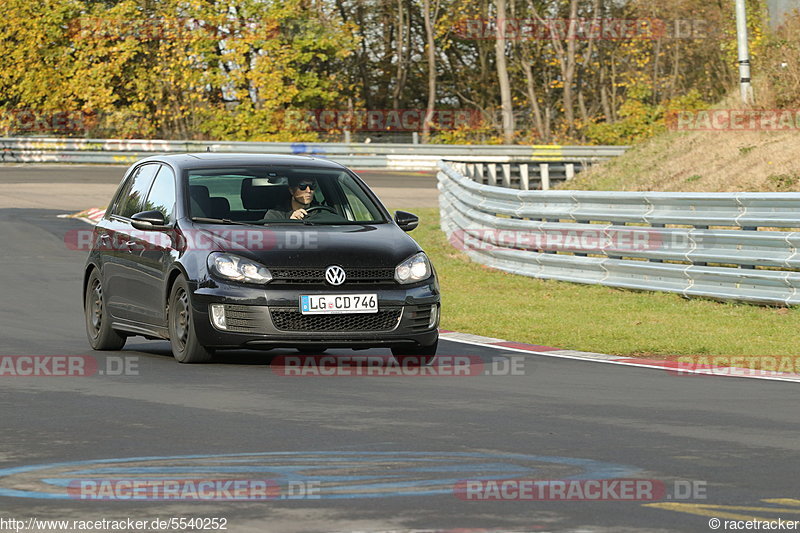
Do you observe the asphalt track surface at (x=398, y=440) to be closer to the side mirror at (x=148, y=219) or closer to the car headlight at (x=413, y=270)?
the car headlight at (x=413, y=270)

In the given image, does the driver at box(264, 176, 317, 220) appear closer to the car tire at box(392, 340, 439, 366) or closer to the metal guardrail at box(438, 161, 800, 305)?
the car tire at box(392, 340, 439, 366)

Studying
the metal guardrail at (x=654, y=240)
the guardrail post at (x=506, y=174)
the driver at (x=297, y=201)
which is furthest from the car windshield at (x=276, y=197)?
the guardrail post at (x=506, y=174)

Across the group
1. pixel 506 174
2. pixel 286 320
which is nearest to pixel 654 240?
pixel 286 320

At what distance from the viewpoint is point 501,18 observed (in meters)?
56.5

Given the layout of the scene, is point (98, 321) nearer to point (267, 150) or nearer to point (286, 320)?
point (286, 320)

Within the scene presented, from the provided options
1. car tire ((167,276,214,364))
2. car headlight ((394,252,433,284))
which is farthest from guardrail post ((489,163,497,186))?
car tire ((167,276,214,364))

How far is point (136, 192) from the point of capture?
43.6ft

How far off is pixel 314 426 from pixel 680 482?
2.41 m

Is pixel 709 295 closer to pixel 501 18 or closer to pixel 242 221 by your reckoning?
pixel 242 221

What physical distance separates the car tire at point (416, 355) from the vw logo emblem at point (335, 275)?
87cm

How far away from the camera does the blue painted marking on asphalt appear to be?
666 centimetres

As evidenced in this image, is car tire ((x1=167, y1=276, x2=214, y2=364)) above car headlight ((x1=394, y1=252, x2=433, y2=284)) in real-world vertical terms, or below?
below

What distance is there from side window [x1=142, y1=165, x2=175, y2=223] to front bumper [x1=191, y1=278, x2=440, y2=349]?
1.21 m

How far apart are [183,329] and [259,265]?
841 millimetres
